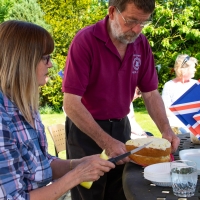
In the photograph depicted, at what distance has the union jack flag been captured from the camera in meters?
2.33

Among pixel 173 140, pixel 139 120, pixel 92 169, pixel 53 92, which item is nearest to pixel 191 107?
pixel 173 140

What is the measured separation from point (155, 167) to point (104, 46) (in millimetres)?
1050

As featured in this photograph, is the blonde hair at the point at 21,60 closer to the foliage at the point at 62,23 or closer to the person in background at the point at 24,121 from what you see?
the person in background at the point at 24,121

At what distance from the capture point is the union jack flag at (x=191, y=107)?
233 cm

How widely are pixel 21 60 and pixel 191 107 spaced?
1083mm

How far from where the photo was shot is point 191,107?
233 cm

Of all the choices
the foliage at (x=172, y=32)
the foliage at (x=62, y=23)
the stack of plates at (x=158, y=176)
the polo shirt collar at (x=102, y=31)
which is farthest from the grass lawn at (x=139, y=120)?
the stack of plates at (x=158, y=176)

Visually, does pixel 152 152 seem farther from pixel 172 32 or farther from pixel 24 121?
pixel 172 32

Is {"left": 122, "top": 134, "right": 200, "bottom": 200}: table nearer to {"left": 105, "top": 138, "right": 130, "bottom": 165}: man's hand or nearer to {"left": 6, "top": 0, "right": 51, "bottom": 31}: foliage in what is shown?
{"left": 105, "top": 138, "right": 130, "bottom": 165}: man's hand

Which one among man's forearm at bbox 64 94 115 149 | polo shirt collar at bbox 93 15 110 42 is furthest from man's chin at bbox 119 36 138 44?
man's forearm at bbox 64 94 115 149

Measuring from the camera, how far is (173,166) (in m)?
1.81

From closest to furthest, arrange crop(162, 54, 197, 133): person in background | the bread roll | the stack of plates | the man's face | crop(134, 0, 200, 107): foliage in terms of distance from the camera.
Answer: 1. the stack of plates
2. the bread roll
3. the man's face
4. crop(162, 54, 197, 133): person in background
5. crop(134, 0, 200, 107): foliage

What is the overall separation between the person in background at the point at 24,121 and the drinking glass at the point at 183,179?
31 cm

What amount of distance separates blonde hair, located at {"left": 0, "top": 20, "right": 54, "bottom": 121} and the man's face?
2.65 ft
